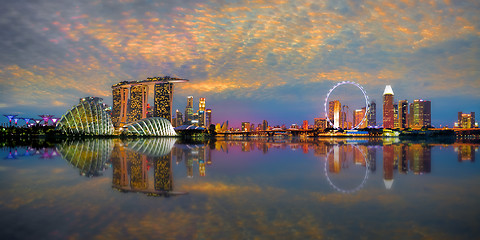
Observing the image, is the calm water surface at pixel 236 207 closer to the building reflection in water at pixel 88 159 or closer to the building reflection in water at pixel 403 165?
the building reflection in water at pixel 403 165

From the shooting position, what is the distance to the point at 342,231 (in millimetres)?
7324

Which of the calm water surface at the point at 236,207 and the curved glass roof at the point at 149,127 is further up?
the curved glass roof at the point at 149,127

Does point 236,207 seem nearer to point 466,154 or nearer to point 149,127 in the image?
point 466,154

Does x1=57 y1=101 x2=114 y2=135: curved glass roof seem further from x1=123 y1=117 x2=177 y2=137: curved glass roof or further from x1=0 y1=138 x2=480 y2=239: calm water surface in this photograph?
x1=0 y1=138 x2=480 y2=239: calm water surface

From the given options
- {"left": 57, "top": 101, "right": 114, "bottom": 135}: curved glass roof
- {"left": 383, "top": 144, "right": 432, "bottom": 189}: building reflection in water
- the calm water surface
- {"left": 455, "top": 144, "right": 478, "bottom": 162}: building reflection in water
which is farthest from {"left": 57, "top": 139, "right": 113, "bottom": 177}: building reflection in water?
{"left": 57, "top": 101, "right": 114, "bottom": 135}: curved glass roof

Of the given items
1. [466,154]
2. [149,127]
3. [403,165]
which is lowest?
[466,154]

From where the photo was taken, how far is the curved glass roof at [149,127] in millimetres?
116250

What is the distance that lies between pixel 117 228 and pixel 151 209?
1828 mm

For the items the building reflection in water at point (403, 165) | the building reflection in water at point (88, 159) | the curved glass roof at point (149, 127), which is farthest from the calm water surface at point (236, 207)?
the curved glass roof at point (149, 127)

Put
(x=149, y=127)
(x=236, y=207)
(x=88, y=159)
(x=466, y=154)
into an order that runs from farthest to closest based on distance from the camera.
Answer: (x=149, y=127)
(x=466, y=154)
(x=88, y=159)
(x=236, y=207)

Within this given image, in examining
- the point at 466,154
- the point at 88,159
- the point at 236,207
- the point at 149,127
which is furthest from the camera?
the point at 149,127

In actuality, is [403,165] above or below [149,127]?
below

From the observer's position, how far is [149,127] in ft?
391

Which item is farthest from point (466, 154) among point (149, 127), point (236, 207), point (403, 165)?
point (149, 127)
